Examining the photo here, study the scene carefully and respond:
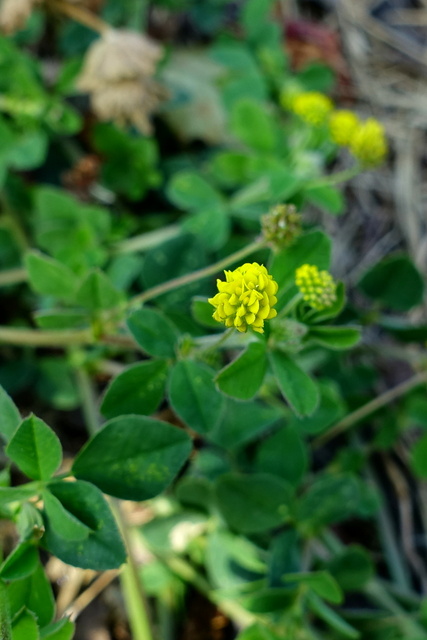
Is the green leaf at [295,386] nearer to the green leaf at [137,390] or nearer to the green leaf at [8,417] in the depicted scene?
the green leaf at [137,390]

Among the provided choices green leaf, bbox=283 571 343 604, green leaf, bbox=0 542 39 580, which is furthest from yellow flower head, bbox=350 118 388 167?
green leaf, bbox=0 542 39 580

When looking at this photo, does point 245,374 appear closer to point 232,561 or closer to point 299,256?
point 299,256

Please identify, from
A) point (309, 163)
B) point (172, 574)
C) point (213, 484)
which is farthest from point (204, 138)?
point (172, 574)

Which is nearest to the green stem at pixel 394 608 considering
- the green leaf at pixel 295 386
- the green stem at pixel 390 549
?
the green stem at pixel 390 549

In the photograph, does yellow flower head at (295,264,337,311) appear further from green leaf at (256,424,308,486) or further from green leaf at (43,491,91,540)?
green leaf at (256,424,308,486)

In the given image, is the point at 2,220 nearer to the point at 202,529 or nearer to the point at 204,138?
the point at 204,138

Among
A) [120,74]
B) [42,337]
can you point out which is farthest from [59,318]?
[120,74]
